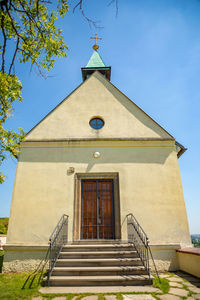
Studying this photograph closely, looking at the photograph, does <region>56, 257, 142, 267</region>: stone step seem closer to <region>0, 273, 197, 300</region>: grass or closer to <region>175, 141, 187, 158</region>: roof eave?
<region>0, 273, 197, 300</region>: grass

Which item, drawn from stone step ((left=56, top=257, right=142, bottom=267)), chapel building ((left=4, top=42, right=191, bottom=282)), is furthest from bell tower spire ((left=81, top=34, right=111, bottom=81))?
stone step ((left=56, top=257, right=142, bottom=267))

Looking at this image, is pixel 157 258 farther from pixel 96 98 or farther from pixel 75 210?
pixel 96 98

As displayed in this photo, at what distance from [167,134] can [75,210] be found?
5.42 m

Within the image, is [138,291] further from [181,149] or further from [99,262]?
[181,149]

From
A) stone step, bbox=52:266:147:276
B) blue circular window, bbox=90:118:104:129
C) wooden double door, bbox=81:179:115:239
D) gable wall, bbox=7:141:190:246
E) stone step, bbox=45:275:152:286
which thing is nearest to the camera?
stone step, bbox=45:275:152:286

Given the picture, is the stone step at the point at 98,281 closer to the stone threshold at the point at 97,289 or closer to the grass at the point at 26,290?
the stone threshold at the point at 97,289

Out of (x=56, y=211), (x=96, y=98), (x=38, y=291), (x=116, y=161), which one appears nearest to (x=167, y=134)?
(x=116, y=161)

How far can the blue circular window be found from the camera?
30.7 ft

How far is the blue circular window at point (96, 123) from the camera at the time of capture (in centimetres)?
934

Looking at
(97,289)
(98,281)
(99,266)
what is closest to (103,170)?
(99,266)

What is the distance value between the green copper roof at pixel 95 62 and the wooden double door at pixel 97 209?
9.99 metres

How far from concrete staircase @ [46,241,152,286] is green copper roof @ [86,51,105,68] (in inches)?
496

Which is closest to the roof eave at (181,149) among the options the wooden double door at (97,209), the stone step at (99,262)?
the wooden double door at (97,209)

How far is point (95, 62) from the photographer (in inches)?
596
